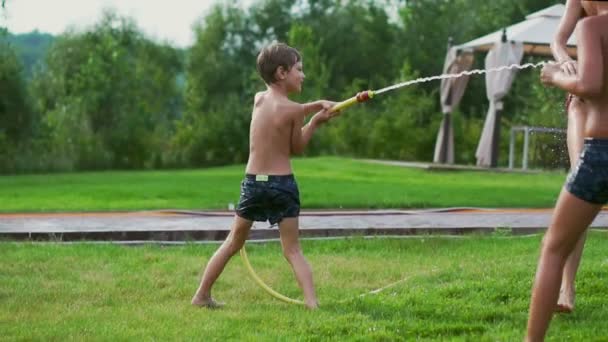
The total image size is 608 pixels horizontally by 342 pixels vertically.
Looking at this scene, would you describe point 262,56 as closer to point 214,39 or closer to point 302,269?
point 302,269

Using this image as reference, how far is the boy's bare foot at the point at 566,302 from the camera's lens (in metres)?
4.88

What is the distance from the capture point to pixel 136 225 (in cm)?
912

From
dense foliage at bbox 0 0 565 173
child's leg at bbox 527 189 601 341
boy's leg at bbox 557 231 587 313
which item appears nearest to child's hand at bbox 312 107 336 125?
boy's leg at bbox 557 231 587 313

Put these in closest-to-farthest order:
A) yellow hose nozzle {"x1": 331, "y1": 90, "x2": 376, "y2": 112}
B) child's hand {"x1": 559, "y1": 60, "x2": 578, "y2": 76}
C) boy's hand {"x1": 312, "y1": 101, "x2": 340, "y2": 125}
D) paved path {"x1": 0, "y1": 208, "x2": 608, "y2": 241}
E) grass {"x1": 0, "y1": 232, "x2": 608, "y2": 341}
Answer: child's hand {"x1": 559, "y1": 60, "x2": 578, "y2": 76}
grass {"x1": 0, "y1": 232, "x2": 608, "y2": 341}
yellow hose nozzle {"x1": 331, "y1": 90, "x2": 376, "y2": 112}
boy's hand {"x1": 312, "y1": 101, "x2": 340, "y2": 125}
paved path {"x1": 0, "y1": 208, "x2": 608, "y2": 241}

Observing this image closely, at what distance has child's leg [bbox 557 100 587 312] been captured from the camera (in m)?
4.57

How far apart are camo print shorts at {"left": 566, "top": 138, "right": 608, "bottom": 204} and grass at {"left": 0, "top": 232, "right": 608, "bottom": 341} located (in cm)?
93

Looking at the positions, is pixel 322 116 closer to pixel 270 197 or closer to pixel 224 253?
pixel 270 197

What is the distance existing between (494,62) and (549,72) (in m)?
14.6

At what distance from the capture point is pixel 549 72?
393 centimetres

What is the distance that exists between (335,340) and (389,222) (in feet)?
16.2

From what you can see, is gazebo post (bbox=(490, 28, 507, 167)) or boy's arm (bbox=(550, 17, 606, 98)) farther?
gazebo post (bbox=(490, 28, 507, 167))

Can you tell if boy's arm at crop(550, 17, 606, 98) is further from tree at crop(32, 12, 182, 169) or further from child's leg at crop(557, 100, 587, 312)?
tree at crop(32, 12, 182, 169)

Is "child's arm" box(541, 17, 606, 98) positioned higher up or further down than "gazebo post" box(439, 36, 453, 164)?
higher up

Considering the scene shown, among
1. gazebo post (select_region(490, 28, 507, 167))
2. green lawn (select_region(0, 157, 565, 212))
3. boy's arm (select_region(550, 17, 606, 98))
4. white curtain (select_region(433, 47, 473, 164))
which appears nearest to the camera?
boy's arm (select_region(550, 17, 606, 98))
